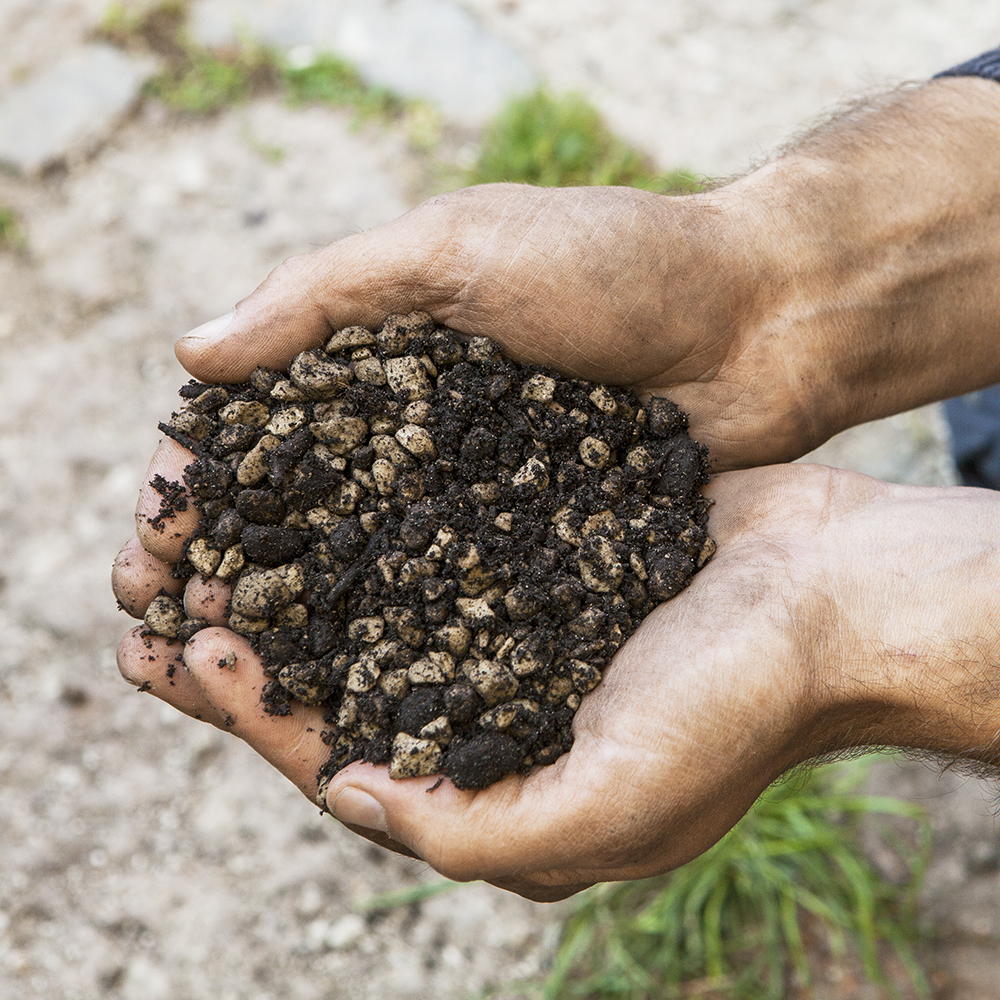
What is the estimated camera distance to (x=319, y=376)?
1715 mm

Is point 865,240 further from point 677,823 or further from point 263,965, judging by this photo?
point 263,965

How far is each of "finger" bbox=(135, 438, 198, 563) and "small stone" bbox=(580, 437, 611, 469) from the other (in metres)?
0.74

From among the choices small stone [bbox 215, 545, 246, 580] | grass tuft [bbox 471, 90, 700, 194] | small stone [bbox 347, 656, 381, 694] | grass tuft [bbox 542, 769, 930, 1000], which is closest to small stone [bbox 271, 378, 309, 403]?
small stone [bbox 215, 545, 246, 580]

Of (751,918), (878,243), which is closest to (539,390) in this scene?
(878,243)

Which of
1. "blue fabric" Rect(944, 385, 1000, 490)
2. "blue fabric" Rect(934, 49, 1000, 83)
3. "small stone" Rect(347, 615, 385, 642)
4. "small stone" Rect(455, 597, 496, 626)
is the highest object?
"blue fabric" Rect(934, 49, 1000, 83)

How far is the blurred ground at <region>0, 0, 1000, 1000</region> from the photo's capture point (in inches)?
94.3

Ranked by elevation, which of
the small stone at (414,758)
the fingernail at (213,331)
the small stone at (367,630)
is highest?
the fingernail at (213,331)

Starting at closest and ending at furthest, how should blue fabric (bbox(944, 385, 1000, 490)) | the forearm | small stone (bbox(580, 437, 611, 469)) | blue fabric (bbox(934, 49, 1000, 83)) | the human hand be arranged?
the human hand
small stone (bbox(580, 437, 611, 469))
the forearm
blue fabric (bbox(934, 49, 1000, 83))
blue fabric (bbox(944, 385, 1000, 490))

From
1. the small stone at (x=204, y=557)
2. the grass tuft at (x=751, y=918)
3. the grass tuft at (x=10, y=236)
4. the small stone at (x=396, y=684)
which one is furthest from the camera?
the grass tuft at (x=10, y=236)

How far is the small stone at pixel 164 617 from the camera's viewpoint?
167 centimetres

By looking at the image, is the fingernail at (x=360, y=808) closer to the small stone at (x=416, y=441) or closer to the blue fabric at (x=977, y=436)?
the small stone at (x=416, y=441)

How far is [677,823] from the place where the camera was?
1465 millimetres

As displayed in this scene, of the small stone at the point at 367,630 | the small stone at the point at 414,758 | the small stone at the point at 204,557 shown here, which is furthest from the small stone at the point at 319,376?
the small stone at the point at 414,758

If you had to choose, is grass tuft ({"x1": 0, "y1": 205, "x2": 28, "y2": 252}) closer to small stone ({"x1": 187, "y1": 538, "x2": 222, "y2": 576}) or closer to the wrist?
small stone ({"x1": 187, "y1": 538, "x2": 222, "y2": 576})
